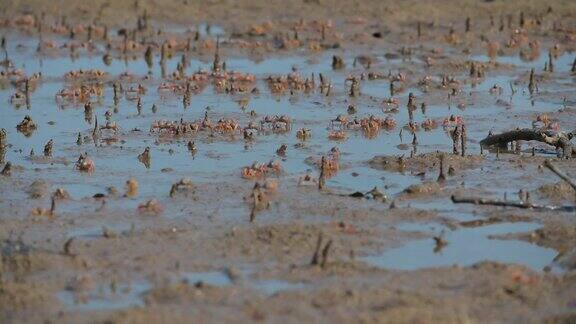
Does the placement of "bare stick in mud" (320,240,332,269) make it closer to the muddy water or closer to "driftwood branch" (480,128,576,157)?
the muddy water

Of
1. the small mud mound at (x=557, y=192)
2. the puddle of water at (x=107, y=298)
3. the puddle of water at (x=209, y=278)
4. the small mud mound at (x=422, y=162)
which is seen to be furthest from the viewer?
the small mud mound at (x=422, y=162)

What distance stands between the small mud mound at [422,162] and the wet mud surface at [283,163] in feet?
0.09

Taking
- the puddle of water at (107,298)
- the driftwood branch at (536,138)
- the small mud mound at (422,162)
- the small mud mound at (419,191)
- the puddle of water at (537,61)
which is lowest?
the puddle of water at (107,298)

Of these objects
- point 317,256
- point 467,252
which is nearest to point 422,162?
point 467,252

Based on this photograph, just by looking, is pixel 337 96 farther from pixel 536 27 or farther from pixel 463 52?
pixel 536 27

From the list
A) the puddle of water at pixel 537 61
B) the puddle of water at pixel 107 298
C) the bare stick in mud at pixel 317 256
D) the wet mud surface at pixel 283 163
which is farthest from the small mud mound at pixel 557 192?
the puddle of water at pixel 537 61

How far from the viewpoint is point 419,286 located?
7.98 m

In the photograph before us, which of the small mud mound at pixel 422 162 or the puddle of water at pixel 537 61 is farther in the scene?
the puddle of water at pixel 537 61

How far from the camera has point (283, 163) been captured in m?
11.8

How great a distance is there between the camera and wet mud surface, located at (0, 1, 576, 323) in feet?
25.8

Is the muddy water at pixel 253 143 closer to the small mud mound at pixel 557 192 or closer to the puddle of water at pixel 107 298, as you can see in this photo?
the puddle of water at pixel 107 298

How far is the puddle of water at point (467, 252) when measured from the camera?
8680 mm

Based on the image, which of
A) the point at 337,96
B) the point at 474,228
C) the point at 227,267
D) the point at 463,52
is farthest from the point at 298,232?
the point at 463,52

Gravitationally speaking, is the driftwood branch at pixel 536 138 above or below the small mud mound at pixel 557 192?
above
